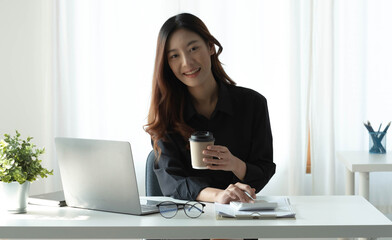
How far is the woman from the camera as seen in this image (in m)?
2.44

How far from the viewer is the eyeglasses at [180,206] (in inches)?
77.5

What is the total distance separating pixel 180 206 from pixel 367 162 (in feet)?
5.34

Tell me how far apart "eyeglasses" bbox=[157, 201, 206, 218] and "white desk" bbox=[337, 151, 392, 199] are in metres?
1.52

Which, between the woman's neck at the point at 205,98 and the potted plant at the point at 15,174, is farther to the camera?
the woman's neck at the point at 205,98

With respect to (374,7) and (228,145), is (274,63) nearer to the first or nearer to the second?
(374,7)

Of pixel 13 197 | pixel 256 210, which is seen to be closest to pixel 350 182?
pixel 256 210

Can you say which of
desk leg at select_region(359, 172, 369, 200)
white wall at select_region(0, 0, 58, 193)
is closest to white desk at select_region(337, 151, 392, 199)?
desk leg at select_region(359, 172, 369, 200)

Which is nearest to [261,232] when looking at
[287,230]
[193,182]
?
[287,230]

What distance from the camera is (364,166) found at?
332cm

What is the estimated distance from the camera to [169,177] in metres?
2.34

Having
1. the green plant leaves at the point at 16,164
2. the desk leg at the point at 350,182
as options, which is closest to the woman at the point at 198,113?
the green plant leaves at the point at 16,164

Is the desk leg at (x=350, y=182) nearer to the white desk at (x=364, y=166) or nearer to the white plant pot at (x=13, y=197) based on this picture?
the white desk at (x=364, y=166)

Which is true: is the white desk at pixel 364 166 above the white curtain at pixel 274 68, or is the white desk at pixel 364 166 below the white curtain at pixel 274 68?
below

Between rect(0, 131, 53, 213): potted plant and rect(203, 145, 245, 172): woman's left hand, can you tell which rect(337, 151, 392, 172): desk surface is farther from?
rect(0, 131, 53, 213): potted plant
